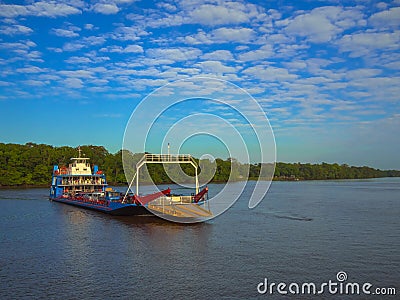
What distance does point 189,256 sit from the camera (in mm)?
19703

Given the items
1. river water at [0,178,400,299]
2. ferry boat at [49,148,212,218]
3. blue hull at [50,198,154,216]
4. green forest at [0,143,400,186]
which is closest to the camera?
river water at [0,178,400,299]

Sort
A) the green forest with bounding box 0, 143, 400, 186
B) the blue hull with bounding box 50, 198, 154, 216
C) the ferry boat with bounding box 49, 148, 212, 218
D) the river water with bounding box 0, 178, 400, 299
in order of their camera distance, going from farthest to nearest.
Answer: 1. the green forest with bounding box 0, 143, 400, 186
2. the blue hull with bounding box 50, 198, 154, 216
3. the ferry boat with bounding box 49, 148, 212, 218
4. the river water with bounding box 0, 178, 400, 299

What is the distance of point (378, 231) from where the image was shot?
26078mm

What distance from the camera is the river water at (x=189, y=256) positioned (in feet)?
49.9

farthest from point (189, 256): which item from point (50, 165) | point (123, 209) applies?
point (50, 165)

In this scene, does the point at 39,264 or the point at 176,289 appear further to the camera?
the point at 39,264

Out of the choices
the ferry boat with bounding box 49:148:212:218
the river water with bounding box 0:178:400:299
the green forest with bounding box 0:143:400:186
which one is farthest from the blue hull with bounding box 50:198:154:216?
the green forest with bounding box 0:143:400:186

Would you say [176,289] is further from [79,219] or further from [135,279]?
[79,219]

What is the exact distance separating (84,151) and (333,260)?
89278 millimetres

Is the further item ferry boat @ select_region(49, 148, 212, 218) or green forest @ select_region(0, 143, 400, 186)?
green forest @ select_region(0, 143, 400, 186)

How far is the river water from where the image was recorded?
15219 millimetres

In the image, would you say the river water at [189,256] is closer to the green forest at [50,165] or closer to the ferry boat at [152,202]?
the ferry boat at [152,202]

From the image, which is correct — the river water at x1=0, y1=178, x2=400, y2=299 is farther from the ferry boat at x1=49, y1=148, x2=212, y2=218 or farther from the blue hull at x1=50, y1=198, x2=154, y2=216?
the ferry boat at x1=49, y1=148, x2=212, y2=218

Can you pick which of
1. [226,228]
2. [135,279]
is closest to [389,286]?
[135,279]
